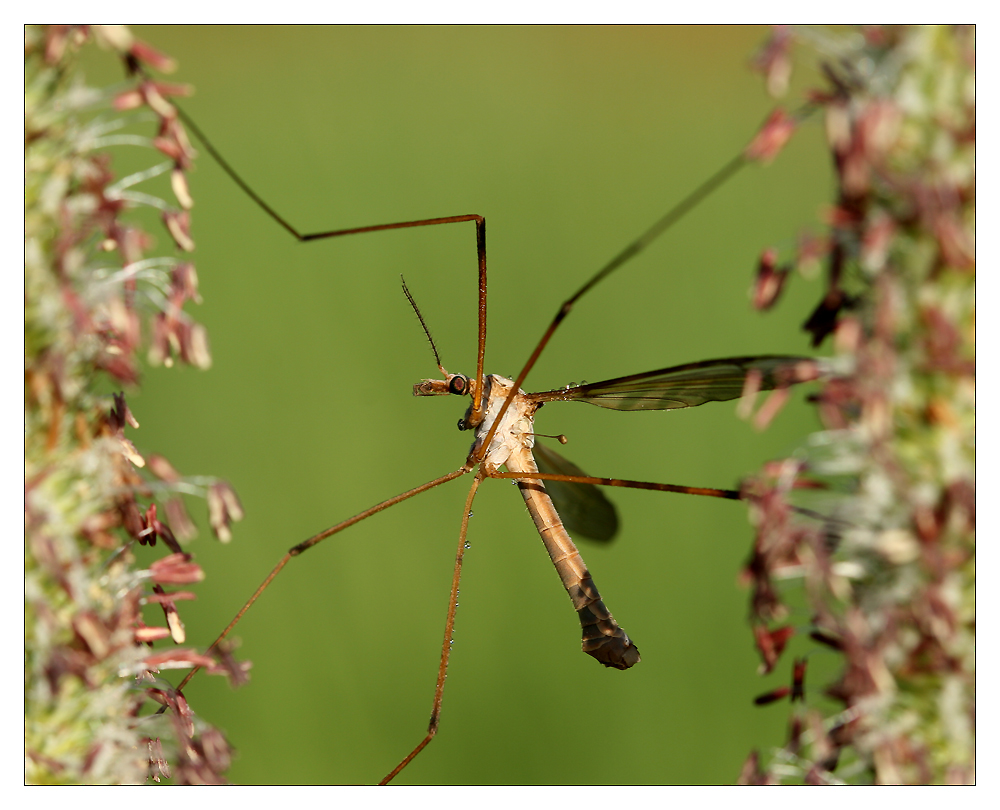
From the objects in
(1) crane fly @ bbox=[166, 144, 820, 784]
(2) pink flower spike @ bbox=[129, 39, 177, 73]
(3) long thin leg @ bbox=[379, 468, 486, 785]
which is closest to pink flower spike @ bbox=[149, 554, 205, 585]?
(2) pink flower spike @ bbox=[129, 39, 177, 73]

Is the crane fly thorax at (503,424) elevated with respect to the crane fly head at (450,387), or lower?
lower

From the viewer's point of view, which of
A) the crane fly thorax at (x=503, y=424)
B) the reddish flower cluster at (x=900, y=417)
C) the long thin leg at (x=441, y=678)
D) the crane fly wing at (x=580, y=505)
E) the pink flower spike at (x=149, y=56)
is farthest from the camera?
the crane fly wing at (x=580, y=505)

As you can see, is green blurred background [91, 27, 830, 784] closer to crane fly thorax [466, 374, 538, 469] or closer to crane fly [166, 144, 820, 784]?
crane fly [166, 144, 820, 784]

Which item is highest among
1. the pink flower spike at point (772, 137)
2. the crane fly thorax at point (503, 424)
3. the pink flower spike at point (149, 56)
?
the pink flower spike at point (149, 56)

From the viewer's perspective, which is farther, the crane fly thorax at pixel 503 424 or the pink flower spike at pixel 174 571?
the crane fly thorax at pixel 503 424

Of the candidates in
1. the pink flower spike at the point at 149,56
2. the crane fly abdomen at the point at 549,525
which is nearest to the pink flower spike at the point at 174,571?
the pink flower spike at the point at 149,56

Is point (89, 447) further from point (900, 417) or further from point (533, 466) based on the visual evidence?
point (533, 466)

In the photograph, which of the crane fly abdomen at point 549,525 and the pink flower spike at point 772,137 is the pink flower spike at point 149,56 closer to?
the pink flower spike at point 772,137

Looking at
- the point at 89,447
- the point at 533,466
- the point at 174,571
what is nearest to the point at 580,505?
the point at 533,466
